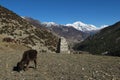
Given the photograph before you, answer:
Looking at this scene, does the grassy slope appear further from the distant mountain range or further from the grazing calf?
the distant mountain range

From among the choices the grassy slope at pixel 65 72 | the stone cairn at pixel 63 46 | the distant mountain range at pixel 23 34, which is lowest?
the grassy slope at pixel 65 72


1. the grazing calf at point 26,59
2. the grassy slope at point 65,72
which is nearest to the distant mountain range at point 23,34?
the grassy slope at point 65,72

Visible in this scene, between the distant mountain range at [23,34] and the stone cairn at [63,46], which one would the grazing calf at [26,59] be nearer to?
the stone cairn at [63,46]

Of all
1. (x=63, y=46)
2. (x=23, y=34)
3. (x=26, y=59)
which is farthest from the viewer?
(x=23, y=34)

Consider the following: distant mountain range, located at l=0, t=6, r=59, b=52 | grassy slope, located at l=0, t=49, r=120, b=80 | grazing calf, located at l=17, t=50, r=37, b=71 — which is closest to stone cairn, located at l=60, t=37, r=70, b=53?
grassy slope, located at l=0, t=49, r=120, b=80

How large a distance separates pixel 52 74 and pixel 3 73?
12.9 feet

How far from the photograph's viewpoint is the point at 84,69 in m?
21.6

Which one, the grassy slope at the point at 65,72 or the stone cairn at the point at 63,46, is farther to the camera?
the stone cairn at the point at 63,46

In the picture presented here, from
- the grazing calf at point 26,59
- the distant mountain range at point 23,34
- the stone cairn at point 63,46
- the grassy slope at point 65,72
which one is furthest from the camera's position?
the distant mountain range at point 23,34

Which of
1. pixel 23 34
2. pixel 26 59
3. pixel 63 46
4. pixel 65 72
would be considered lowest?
pixel 65 72

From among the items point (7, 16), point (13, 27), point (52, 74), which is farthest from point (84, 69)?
point (7, 16)

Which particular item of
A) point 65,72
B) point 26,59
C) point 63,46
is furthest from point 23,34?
point 65,72

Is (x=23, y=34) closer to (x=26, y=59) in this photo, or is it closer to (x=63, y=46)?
(x=63, y=46)

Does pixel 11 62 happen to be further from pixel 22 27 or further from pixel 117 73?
pixel 22 27
